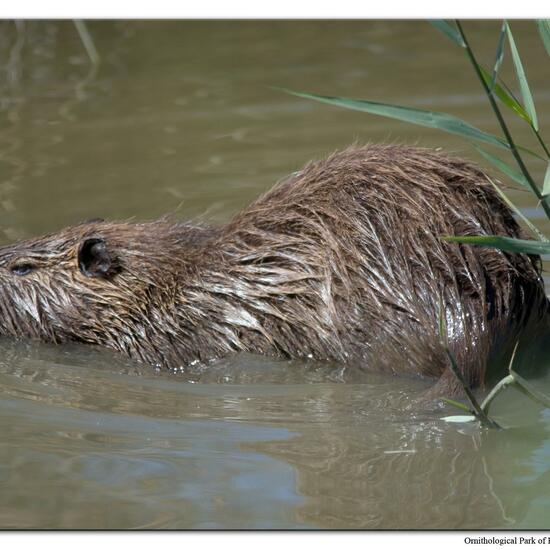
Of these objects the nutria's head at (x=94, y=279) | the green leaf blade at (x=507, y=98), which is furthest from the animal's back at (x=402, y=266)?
the green leaf blade at (x=507, y=98)

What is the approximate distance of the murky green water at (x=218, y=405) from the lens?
340cm

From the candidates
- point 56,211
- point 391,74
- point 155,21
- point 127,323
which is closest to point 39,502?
point 127,323

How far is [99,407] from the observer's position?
13.9 ft

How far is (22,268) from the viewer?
5141mm

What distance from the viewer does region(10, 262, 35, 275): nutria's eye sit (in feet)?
16.8

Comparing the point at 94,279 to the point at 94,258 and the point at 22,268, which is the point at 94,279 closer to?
the point at 94,258

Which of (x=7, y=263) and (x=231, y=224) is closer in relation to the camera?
(x=231, y=224)

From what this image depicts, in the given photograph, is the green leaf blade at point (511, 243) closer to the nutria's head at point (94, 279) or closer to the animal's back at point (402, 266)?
the animal's back at point (402, 266)

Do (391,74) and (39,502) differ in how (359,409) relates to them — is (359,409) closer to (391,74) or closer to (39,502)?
(39,502)

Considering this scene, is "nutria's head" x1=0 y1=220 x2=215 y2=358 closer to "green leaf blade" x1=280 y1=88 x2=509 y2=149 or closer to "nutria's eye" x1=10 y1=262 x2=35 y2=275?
"nutria's eye" x1=10 y1=262 x2=35 y2=275

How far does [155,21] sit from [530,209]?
5541 mm
